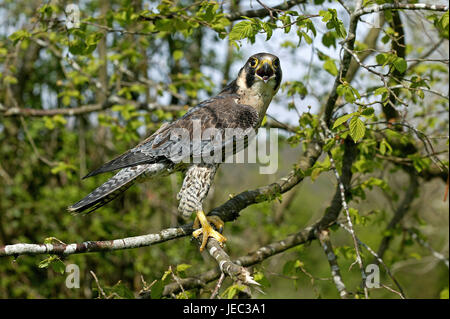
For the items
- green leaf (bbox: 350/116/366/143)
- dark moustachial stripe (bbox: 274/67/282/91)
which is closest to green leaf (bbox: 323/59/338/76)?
dark moustachial stripe (bbox: 274/67/282/91)

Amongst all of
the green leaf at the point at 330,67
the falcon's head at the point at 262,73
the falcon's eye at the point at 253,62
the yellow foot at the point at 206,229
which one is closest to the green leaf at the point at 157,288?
the yellow foot at the point at 206,229

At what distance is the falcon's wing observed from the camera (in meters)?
3.38

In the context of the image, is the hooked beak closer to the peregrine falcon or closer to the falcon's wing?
the peregrine falcon

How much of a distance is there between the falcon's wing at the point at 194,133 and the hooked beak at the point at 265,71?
27 cm

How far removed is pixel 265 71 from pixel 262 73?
3 centimetres

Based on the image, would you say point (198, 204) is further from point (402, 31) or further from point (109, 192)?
point (402, 31)

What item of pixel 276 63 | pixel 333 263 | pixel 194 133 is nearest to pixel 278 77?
pixel 276 63

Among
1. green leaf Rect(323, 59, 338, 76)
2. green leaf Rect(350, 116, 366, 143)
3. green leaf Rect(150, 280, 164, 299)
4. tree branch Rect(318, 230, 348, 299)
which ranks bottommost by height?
tree branch Rect(318, 230, 348, 299)

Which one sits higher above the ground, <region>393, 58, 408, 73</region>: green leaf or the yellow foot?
<region>393, 58, 408, 73</region>: green leaf

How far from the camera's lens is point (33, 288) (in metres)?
7.51

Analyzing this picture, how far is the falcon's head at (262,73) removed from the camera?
11.6 ft

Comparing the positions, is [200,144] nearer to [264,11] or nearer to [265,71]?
[265,71]

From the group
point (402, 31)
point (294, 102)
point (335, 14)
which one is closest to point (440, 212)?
point (402, 31)

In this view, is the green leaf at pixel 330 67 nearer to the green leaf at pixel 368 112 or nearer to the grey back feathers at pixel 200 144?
the grey back feathers at pixel 200 144
